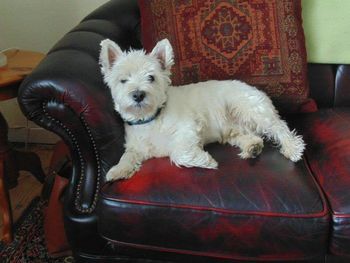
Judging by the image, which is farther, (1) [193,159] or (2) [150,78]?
(2) [150,78]

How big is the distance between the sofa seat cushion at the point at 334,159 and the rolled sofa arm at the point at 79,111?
27.4 inches

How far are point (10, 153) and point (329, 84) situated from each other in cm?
152

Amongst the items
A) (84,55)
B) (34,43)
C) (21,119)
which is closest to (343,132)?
(84,55)

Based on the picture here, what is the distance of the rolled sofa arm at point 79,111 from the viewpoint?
4.27ft

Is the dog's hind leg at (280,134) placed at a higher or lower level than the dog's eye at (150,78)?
lower

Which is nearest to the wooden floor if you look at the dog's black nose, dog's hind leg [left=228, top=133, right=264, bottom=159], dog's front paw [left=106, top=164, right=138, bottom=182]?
dog's front paw [left=106, top=164, right=138, bottom=182]

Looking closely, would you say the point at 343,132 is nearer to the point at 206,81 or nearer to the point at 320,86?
the point at 320,86

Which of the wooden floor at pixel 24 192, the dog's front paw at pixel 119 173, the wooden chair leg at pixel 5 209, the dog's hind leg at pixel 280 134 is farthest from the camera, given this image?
the wooden floor at pixel 24 192

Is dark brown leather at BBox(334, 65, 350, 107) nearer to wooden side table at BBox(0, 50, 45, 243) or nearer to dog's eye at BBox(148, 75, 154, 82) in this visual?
dog's eye at BBox(148, 75, 154, 82)

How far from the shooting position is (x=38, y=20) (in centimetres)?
228

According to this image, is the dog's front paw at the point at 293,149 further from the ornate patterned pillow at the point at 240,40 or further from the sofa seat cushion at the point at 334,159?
the ornate patterned pillow at the point at 240,40

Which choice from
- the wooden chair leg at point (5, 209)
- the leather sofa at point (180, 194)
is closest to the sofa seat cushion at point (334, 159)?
the leather sofa at point (180, 194)

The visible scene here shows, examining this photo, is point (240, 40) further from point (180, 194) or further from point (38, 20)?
point (38, 20)

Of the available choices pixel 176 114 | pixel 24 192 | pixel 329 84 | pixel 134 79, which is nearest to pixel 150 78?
pixel 134 79
